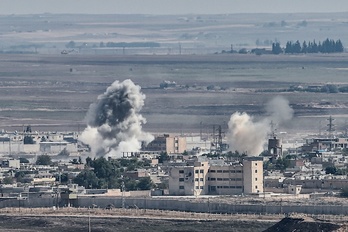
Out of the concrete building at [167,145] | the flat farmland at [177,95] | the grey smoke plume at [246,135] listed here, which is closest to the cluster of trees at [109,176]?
the grey smoke plume at [246,135]

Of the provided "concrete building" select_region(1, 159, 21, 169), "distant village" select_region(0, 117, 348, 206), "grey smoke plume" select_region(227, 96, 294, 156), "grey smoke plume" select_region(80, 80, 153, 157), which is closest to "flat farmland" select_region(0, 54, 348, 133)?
"grey smoke plume" select_region(80, 80, 153, 157)

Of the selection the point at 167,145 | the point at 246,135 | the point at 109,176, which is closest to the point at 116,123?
the point at 167,145

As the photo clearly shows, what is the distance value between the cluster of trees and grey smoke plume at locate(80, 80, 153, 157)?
11.7 m

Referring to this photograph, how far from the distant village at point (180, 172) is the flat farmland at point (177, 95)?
26.9 metres

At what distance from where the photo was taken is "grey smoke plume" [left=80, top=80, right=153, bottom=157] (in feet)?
348

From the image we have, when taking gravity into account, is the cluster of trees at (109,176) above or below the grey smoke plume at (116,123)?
below

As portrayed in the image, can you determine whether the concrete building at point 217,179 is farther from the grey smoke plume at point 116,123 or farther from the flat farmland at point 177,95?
the flat farmland at point 177,95

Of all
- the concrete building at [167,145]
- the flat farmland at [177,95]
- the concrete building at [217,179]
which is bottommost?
the concrete building at [217,179]

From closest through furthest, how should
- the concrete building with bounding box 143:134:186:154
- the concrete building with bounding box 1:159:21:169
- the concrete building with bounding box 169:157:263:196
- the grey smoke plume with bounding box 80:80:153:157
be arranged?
the concrete building with bounding box 169:157:263:196 < the concrete building with bounding box 1:159:21:169 < the grey smoke plume with bounding box 80:80:153:157 < the concrete building with bounding box 143:134:186:154

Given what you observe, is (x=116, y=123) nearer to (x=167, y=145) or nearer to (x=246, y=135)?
(x=167, y=145)

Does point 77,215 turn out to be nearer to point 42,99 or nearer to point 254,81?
point 42,99

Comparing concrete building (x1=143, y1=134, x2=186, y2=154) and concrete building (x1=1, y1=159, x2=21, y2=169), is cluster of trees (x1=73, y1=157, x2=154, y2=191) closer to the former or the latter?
concrete building (x1=1, y1=159, x2=21, y2=169)

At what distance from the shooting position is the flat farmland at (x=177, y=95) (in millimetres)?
143125

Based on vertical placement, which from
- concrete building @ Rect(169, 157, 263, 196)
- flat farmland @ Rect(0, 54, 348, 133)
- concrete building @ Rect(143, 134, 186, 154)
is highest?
flat farmland @ Rect(0, 54, 348, 133)
